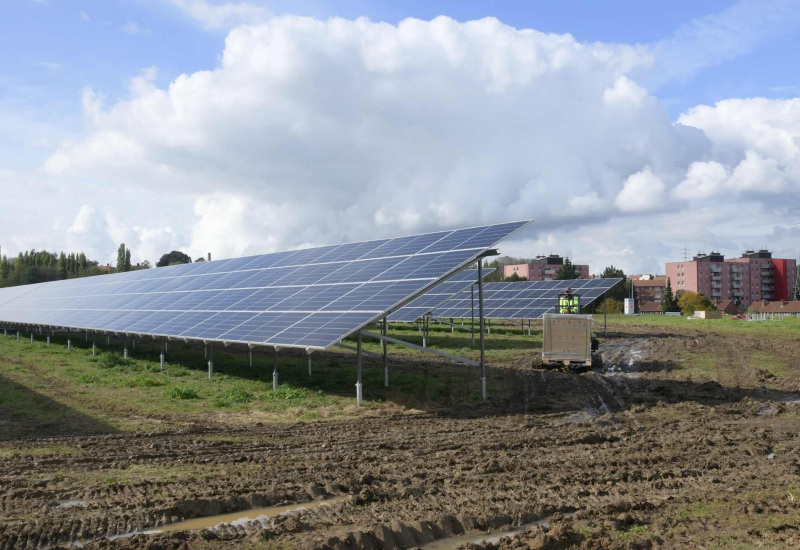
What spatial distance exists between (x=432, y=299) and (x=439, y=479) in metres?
34.7

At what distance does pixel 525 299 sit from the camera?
172 feet

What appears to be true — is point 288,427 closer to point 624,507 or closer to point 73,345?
point 624,507

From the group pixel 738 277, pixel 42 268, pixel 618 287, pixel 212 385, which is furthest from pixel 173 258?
pixel 738 277

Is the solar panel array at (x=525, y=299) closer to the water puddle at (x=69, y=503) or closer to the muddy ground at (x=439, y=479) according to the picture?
the muddy ground at (x=439, y=479)

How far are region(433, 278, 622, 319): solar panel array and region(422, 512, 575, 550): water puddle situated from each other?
38676mm

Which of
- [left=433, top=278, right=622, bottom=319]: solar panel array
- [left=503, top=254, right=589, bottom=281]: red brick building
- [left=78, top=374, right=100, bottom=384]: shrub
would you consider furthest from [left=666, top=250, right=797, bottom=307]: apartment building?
[left=78, top=374, right=100, bottom=384]: shrub

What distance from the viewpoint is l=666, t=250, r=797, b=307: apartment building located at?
15625 cm

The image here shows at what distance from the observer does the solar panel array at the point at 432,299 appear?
39938 millimetres

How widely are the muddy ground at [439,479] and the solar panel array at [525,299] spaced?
30597 mm

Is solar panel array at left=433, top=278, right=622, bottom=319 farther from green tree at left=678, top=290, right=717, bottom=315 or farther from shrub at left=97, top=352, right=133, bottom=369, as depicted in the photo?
green tree at left=678, top=290, right=717, bottom=315

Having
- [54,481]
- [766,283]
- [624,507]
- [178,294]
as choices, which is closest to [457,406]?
[624,507]

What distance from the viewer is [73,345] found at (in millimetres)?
39938

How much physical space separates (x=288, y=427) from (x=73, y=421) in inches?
225

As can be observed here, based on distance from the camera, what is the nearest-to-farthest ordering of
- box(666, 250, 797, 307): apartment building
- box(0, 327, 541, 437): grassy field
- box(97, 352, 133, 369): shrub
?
box(0, 327, 541, 437): grassy field, box(97, 352, 133, 369): shrub, box(666, 250, 797, 307): apartment building
